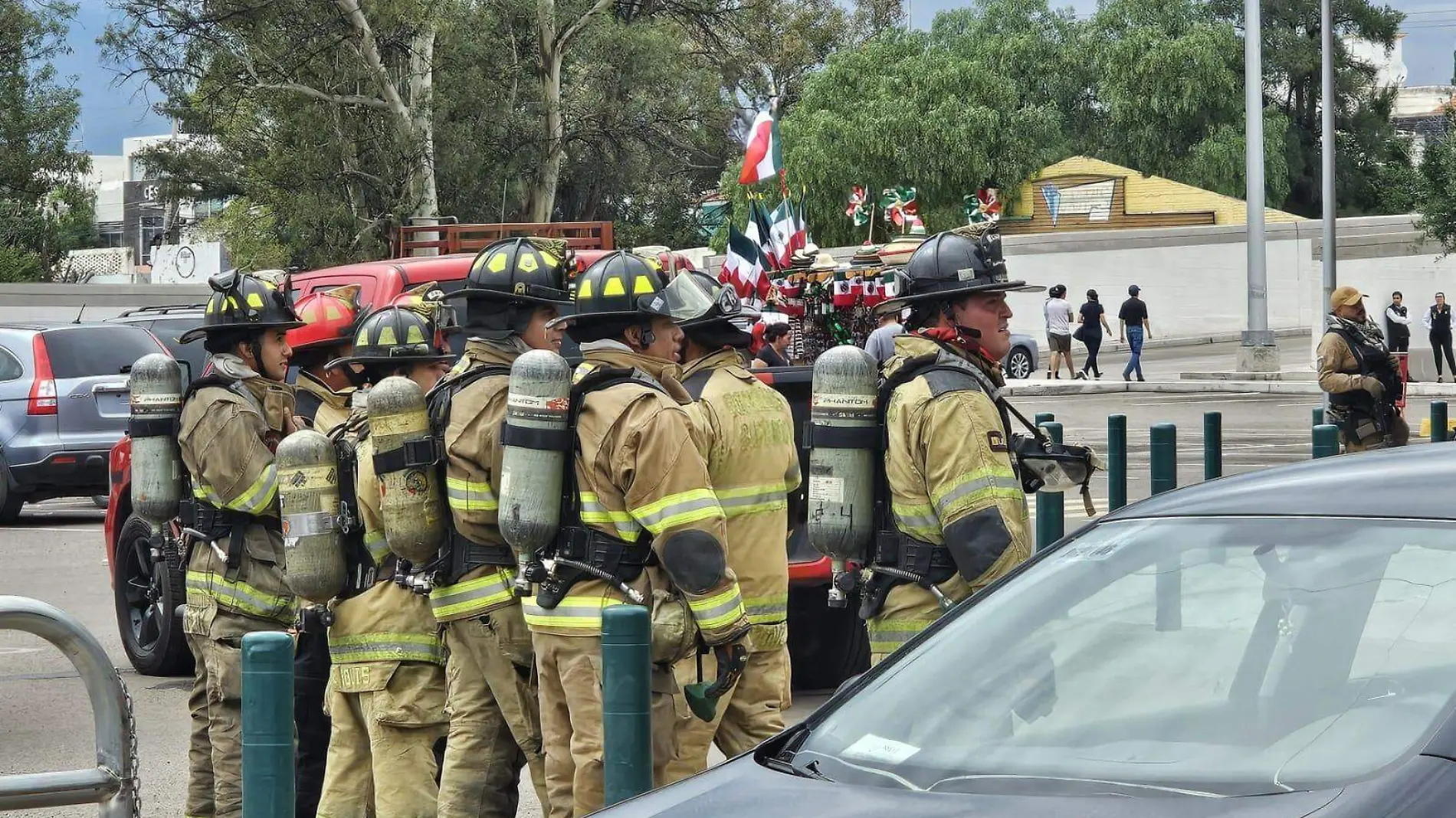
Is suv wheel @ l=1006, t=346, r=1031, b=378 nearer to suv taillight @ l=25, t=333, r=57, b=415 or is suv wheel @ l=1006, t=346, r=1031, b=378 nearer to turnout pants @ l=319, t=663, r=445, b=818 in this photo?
suv taillight @ l=25, t=333, r=57, b=415

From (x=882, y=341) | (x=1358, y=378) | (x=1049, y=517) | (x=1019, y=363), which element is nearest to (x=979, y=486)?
(x=1049, y=517)

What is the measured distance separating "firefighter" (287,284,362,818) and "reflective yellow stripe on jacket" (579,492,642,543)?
1.09 m

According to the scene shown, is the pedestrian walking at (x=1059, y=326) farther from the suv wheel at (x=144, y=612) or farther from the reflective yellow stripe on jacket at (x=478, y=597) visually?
the reflective yellow stripe on jacket at (x=478, y=597)

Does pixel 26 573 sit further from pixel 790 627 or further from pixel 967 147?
pixel 967 147

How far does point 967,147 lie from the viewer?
164 feet

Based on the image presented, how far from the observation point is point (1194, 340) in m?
47.3

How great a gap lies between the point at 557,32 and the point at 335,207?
5669 mm

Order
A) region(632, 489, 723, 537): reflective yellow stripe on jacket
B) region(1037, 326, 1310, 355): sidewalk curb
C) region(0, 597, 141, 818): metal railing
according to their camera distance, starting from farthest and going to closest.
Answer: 1. region(1037, 326, 1310, 355): sidewalk curb
2. region(632, 489, 723, 537): reflective yellow stripe on jacket
3. region(0, 597, 141, 818): metal railing

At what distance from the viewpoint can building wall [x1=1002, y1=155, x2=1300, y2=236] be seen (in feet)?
172

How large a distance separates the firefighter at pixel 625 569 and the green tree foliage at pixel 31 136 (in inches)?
1560

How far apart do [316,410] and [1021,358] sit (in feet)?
97.8

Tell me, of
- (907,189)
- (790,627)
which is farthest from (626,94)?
(790,627)

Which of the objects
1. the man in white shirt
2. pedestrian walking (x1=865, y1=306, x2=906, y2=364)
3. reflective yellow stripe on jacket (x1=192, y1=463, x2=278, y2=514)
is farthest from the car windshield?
the man in white shirt

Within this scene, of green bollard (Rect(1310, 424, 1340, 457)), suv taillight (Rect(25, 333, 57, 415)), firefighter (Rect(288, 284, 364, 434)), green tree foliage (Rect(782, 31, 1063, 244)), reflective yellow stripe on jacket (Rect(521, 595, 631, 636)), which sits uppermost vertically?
green tree foliage (Rect(782, 31, 1063, 244))
